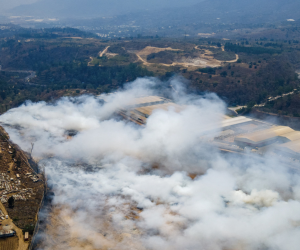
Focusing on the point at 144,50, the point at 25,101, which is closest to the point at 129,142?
the point at 25,101

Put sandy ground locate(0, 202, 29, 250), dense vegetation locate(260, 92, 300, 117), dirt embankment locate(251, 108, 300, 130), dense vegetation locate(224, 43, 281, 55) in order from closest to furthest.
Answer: sandy ground locate(0, 202, 29, 250) → dirt embankment locate(251, 108, 300, 130) → dense vegetation locate(260, 92, 300, 117) → dense vegetation locate(224, 43, 281, 55)

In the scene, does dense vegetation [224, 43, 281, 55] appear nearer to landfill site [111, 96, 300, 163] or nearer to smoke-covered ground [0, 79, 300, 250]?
landfill site [111, 96, 300, 163]

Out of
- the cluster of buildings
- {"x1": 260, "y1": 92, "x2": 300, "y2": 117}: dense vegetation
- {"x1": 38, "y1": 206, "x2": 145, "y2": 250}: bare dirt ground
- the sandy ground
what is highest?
{"x1": 260, "y1": 92, "x2": 300, "y2": 117}: dense vegetation

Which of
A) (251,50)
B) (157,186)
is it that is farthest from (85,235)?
(251,50)

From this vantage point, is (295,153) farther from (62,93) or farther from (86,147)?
(62,93)

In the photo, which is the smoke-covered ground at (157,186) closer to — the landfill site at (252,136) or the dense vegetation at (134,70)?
the landfill site at (252,136)

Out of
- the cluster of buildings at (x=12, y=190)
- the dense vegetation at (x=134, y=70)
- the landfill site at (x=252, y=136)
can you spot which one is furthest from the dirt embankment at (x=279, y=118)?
the cluster of buildings at (x=12, y=190)

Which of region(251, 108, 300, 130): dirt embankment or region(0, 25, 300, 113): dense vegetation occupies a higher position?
region(0, 25, 300, 113): dense vegetation

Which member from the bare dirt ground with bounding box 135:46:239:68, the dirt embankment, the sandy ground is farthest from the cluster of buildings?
the bare dirt ground with bounding box 135:46:239:68
